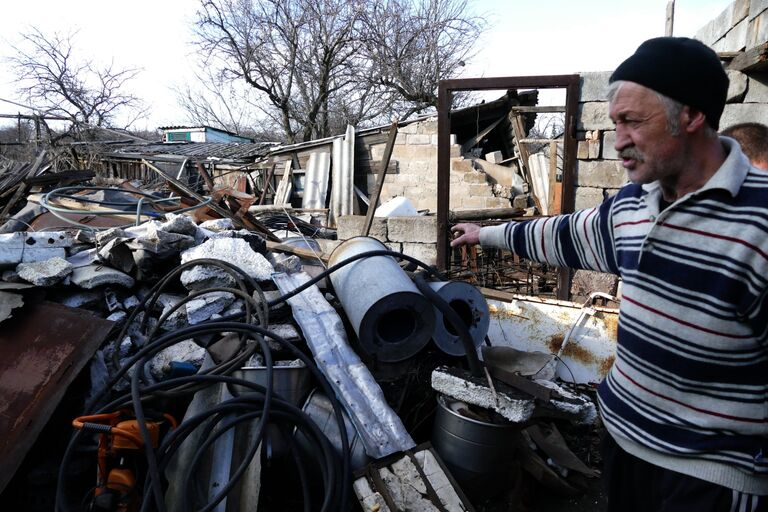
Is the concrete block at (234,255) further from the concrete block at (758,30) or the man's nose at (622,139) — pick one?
the concrete block at (758,30)

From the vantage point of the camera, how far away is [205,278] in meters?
3.39

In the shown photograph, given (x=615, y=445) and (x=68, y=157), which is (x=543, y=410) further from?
(x=68, y=157)

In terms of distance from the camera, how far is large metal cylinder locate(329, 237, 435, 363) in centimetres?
279

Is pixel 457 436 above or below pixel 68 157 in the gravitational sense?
below

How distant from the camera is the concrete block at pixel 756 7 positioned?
13.1 feet

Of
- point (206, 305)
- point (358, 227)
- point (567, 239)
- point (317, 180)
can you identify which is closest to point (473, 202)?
point (317, 180)

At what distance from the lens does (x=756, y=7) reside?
414 cm

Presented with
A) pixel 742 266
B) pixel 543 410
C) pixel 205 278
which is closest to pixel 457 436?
pixel 543 410

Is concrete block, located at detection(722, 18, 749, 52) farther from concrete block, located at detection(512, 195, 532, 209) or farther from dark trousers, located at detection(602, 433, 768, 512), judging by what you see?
concrete block, located at detection(512, 195, 532, 209)

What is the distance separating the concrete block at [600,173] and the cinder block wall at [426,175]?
19.2 ft

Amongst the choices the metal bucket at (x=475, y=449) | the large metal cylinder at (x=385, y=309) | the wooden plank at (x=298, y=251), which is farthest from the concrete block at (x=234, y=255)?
the metal bucket at (x=475, y=449)

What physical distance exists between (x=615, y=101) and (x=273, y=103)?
20.9 meters

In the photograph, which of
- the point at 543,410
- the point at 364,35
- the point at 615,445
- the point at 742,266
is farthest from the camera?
the point at 364,35

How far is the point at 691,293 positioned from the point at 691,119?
47 centimetres
